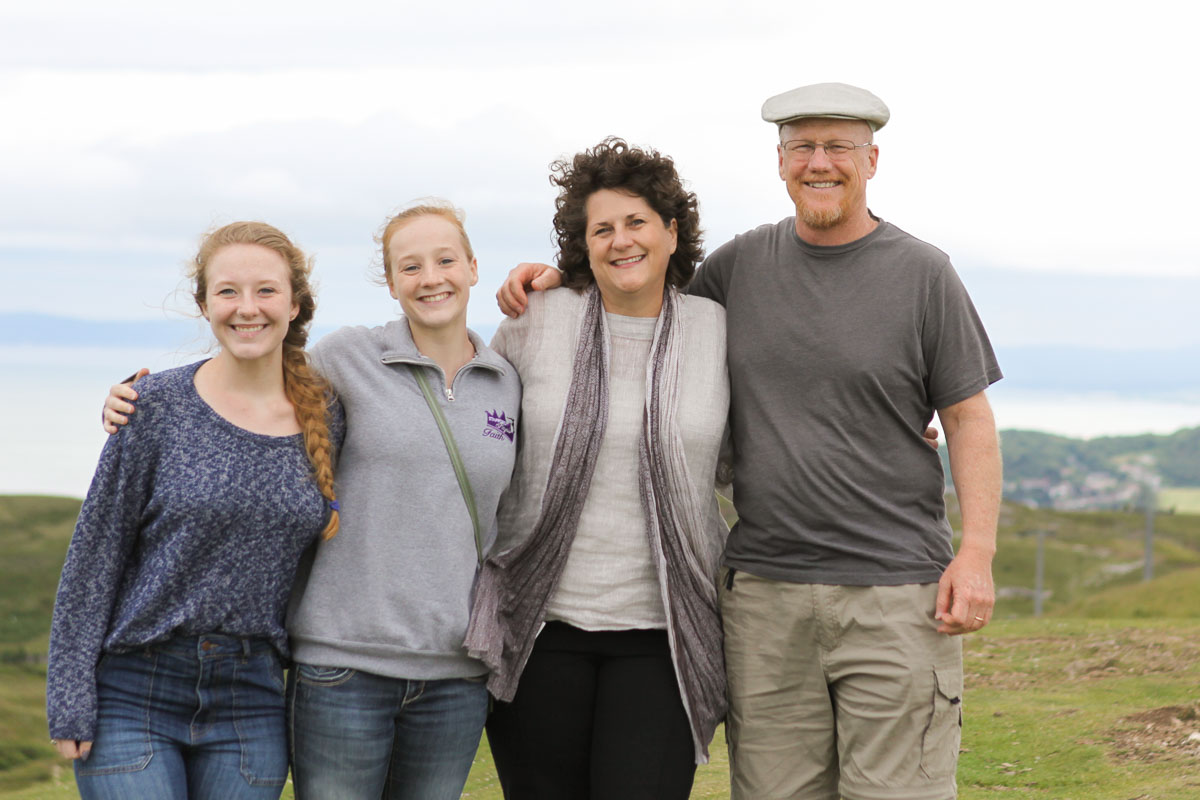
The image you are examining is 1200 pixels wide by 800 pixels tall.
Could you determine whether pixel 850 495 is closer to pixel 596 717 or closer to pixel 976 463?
pixel 976 463

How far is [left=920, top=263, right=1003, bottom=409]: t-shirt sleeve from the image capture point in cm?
Answer: 573

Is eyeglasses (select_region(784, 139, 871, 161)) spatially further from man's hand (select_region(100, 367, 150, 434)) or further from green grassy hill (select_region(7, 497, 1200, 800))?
green grassy hill (select_region(7, 497, 1200, 800))

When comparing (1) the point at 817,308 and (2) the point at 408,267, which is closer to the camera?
(2) the point at 408,267

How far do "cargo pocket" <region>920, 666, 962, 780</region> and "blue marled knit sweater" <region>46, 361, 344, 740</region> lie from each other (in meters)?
2.94

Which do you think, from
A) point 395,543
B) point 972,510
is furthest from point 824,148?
point 395,543

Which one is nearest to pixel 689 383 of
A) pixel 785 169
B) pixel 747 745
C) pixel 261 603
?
pixel 785 169

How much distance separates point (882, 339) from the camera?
18.7 ft

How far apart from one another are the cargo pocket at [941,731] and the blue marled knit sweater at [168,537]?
2937mm

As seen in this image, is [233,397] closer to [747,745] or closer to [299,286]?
[299,286]

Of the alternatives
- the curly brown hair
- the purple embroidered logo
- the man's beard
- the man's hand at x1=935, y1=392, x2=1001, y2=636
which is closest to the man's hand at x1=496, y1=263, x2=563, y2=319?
the curly brown hair

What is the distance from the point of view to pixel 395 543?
507 centimetres

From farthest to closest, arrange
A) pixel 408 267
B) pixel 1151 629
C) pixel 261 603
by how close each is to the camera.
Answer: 1. pixel 1151 629
2. pixel 408 267
3. pixel 261 603

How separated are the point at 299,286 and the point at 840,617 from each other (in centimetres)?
280

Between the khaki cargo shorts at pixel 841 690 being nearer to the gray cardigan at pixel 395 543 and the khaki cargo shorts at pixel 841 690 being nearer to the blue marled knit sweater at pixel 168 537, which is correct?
the gray cardigan at pixel 395 543
